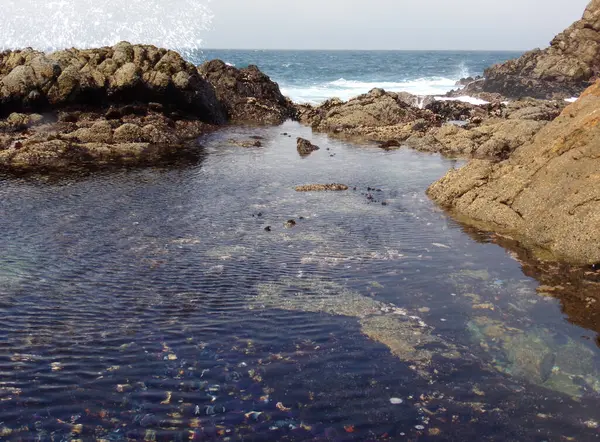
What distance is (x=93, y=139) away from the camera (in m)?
35.7

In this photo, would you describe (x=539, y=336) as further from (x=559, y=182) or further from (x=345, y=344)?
(x=559, y=182)

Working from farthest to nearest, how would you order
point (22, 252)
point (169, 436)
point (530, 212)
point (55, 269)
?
point (530, 212) < point (22, 252) < point (55, 269) < point (169, 436)

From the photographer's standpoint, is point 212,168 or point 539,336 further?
point 212,168

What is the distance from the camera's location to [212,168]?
2978 centimetres

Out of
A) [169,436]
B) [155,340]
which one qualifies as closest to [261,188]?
[155,340]

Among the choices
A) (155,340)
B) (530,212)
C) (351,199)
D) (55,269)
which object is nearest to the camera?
(155,340)

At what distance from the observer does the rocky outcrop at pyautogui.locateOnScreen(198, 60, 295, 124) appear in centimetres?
5234

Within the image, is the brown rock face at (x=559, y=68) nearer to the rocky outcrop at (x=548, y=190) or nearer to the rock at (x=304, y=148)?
the rock at (x=304, y=148)

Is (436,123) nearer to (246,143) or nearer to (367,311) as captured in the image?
(246,143)

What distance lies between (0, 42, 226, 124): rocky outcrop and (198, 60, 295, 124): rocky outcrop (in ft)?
20.9

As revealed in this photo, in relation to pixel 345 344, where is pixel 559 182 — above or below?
above

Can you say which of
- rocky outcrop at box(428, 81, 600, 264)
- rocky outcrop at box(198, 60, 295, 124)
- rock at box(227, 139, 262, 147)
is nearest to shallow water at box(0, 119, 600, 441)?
rocky outcrop at box(428, 81, 600, 264)

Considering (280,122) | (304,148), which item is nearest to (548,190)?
(304,148)

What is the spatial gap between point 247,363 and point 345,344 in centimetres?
214
